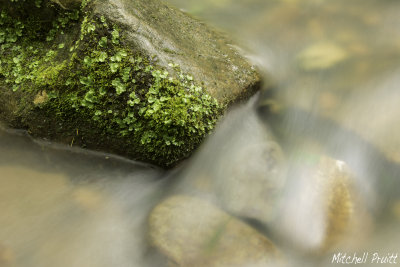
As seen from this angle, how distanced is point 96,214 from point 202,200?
3.73 feet

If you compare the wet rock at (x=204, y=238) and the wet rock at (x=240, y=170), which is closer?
the wet rock at (x=204, y=238)

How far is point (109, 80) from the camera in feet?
12.0

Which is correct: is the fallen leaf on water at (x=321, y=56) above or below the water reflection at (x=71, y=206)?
above

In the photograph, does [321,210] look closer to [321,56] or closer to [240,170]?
[240,170]

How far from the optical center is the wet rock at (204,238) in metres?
3.37

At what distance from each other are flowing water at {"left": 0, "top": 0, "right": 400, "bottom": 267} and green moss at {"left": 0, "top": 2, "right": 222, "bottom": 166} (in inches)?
12.6

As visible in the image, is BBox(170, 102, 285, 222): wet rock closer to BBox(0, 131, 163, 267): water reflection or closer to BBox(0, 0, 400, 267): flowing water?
BBox(0, 0, 400, 267): flowing water

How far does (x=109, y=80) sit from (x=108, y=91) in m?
0.12

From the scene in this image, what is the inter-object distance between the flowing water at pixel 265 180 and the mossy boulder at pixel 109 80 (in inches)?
11.6

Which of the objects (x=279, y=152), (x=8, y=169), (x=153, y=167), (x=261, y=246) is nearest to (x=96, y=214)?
(x=153, y=167)

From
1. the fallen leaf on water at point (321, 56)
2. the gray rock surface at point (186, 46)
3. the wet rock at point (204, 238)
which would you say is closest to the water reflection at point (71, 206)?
the wet rock at point (204, 238)

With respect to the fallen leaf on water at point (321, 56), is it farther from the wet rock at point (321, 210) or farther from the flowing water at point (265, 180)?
the wet rock at point (321, 210)

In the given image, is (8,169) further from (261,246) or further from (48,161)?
(261,246)

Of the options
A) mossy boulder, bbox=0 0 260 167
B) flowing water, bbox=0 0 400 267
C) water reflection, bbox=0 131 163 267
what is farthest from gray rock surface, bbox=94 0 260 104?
water reflection, bbox=0 131 163 267
